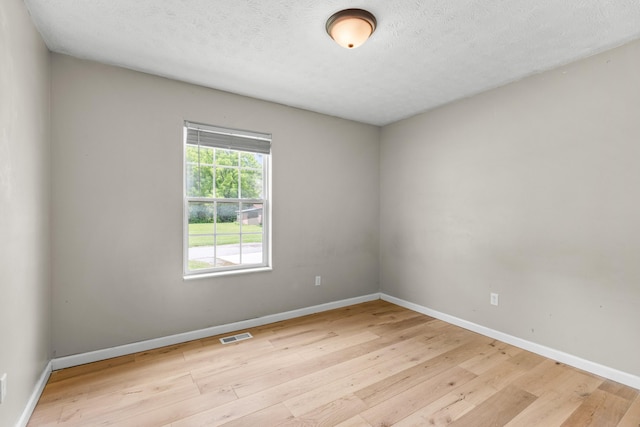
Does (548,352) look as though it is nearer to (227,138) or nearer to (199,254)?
(199,254)

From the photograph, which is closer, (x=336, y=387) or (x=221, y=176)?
(x=336, y=387)

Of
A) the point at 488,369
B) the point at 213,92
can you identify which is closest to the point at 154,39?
the point at 213,92

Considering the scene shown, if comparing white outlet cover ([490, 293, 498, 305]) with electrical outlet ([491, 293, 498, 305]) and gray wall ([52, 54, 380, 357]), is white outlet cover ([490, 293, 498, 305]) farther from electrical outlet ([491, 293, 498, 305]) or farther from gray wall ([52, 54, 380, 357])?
gray wall ([52, 54, 380, 357])

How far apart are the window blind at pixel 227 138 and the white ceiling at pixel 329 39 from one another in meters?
0.43

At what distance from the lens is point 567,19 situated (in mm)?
1967

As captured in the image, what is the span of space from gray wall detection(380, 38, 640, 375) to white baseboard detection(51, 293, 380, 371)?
1.37 metres

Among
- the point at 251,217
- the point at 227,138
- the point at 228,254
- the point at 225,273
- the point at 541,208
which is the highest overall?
the point at 227,138

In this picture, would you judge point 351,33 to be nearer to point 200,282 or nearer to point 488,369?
point 200,282

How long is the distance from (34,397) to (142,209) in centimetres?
149

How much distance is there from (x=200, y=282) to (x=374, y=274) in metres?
2.43

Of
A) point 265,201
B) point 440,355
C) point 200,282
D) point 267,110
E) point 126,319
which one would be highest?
point 267,110

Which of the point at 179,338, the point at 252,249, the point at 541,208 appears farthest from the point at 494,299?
the point at 179,338

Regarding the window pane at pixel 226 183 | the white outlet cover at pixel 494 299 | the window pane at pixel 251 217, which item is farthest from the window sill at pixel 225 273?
the white outlet cover at pixel 494 299

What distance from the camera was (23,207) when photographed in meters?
1.84
